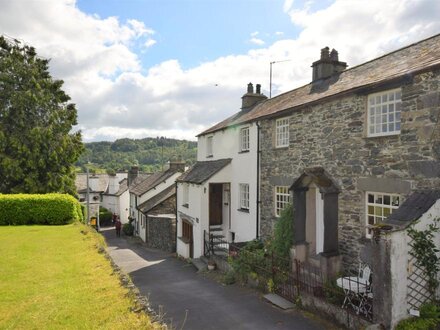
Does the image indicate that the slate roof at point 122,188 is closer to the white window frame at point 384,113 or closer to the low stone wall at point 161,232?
the low stone wall at point 161,232

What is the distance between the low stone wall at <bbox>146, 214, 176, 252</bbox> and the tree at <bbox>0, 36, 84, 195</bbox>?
8.34 metres

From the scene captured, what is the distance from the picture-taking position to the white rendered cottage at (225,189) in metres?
16.8

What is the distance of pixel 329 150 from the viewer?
1147cm

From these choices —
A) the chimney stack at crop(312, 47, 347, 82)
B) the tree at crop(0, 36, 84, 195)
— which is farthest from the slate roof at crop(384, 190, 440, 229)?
the tree at crop(0, 36, 84, 195)

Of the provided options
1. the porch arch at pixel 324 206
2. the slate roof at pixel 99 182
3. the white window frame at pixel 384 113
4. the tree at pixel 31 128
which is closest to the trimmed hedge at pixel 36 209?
the tree at pixel 31 128

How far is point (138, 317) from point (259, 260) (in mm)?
6093

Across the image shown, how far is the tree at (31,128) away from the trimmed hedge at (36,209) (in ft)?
13.3

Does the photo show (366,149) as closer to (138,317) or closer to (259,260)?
(259,260)

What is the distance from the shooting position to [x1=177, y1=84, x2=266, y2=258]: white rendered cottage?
55.0 ft

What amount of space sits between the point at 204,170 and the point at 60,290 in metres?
11.8

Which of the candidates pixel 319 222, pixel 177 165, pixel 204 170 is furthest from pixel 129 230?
pixel 319 222

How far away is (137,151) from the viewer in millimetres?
155625

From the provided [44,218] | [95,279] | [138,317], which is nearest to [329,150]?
[138,317]

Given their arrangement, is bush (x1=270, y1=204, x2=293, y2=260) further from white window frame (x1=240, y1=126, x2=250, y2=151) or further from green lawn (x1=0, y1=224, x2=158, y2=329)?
white window frame (x1=240, y1=126, x2=250, y2=151)
